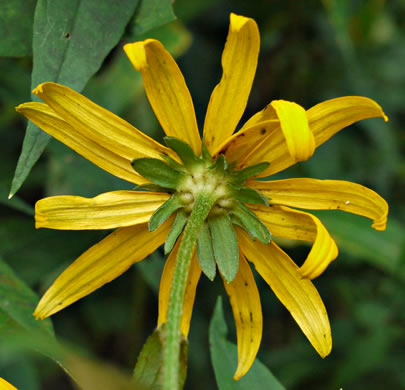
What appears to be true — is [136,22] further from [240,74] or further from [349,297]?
[349,297]

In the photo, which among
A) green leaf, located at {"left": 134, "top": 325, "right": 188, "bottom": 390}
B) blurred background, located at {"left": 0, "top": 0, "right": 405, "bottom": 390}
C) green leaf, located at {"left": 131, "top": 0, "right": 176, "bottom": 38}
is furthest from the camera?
blurred background, located at {"left": 0, "top": 0, "right": 405, "bottom": 390}

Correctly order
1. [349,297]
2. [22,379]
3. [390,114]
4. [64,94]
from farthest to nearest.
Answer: [390,114], [349,297], [22,379], [64,94]

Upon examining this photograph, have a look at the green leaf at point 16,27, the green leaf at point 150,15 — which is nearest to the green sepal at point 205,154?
the green leaf at point 150,15

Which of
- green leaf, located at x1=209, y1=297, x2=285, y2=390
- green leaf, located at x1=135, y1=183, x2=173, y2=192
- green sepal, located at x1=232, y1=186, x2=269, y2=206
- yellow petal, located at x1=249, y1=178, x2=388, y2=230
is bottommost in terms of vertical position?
green leaf, located at x1=209, y1=297, x2=285, y2=390

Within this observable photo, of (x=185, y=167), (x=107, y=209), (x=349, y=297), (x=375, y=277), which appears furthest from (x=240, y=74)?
(x=375, y=277)

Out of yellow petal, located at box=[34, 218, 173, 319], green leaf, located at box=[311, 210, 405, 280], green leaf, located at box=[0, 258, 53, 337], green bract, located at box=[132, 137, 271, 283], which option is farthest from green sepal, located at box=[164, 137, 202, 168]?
green leaf, located at box=[311, 210, 405, 280]

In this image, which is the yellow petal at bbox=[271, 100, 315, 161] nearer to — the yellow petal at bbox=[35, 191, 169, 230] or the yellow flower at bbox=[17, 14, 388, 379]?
the yellow flower at bbox=[17, 14, 388, 379]

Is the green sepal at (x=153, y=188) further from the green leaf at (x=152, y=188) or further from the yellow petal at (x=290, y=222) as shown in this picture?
the yellow petal at (x=290, y=222)
